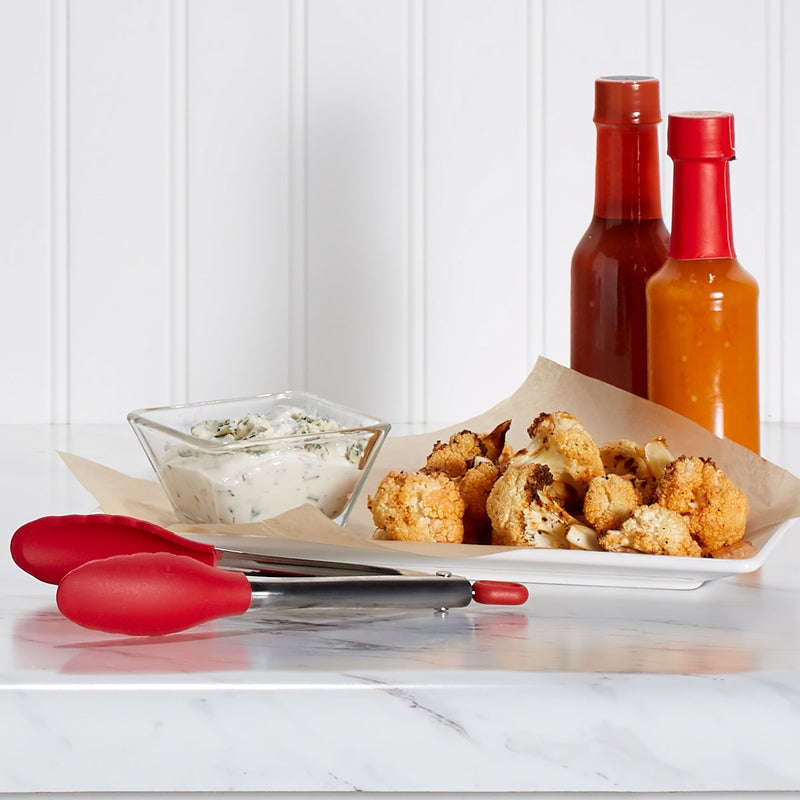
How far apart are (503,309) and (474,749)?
3.14 feet

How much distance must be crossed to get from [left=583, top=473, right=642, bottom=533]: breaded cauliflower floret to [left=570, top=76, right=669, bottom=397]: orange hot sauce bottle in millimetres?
262

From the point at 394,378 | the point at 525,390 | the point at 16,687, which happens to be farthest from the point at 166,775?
the point at 394,378

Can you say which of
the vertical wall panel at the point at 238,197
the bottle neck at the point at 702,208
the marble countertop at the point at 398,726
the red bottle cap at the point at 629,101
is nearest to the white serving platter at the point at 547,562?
the marble countertop at the point at 398,726

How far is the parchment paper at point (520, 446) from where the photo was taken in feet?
2.51

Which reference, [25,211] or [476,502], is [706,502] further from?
[25,211]

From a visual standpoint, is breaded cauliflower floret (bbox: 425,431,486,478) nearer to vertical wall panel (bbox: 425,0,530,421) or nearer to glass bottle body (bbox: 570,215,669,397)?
glass bottle body (bbox: 570,215,669,397)

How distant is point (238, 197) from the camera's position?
1.48m

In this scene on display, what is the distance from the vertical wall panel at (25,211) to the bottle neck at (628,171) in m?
0.79

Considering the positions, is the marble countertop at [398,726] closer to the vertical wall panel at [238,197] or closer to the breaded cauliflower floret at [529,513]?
the breaded cauliflower floret at [529,513]

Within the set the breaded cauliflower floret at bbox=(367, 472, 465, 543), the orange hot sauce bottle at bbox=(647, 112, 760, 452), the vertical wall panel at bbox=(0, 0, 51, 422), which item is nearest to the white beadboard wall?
the vertical wall panel at bbox=(0, 0, 51, 422)

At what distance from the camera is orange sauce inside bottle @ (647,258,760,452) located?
35.8 inches

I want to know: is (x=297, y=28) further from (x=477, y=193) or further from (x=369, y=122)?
(x=477, y=193)

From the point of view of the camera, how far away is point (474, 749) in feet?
1.99

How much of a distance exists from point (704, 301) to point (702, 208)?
0.07 metres
